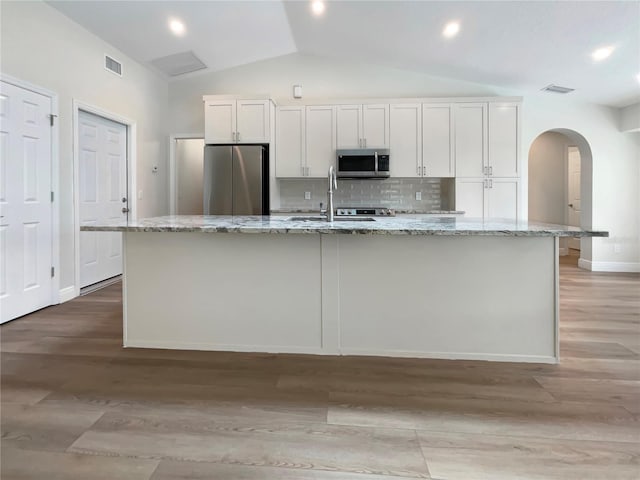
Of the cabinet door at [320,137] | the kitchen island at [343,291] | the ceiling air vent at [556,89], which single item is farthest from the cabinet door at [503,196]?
the kitchen island at [343,291]

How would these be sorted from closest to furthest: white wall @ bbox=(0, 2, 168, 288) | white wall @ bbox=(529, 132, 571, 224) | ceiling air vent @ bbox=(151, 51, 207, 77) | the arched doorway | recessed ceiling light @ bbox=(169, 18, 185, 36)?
white wall @ bbox=(0, 2, 168, 288), recessed ceiling light @ bbox=(169, 18, 185, 36), ceiling air vent @ bbox=(151, 51, 207, 77), the arched doorway, white wall @ bbox=(529, 132, 571, 224)

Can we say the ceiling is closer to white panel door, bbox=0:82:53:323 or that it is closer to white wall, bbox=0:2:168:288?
white wall, bbox=0:2:168:288

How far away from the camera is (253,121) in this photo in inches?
192

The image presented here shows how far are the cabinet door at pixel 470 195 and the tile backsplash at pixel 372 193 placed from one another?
1.28ft

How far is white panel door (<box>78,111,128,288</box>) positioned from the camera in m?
3.90

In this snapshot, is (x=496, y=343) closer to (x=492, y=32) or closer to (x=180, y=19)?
(x=492, y=32)

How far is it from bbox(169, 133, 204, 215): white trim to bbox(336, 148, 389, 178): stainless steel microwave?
6.81 ft

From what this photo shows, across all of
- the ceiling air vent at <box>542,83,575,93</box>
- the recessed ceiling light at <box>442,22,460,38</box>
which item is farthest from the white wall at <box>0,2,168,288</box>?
the ceiling air vent at <box>542,83,575,93</box>

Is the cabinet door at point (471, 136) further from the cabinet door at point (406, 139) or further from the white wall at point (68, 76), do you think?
the white wall at point (68, 76)

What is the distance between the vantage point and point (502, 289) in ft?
7.16

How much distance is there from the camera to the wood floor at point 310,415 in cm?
131

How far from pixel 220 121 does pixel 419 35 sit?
8.46 feet

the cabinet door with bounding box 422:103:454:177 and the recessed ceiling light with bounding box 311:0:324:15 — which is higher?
the recessed ceiling light with bounding box 311:0:324:15

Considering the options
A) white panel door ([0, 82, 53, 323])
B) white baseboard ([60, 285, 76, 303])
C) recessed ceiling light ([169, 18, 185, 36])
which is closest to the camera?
white panel door ([0, 82, 53, 323])
